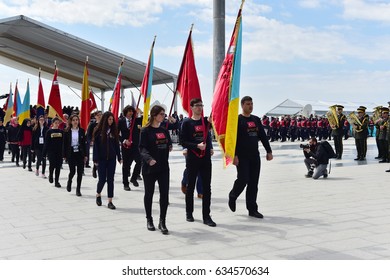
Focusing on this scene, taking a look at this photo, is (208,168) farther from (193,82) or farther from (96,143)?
(96,143)

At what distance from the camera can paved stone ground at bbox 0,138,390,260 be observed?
5.20 m

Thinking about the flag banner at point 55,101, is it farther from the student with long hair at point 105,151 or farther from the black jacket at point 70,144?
the student with long hair at point 105,151

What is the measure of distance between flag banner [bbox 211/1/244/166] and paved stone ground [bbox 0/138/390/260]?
1.16 meters

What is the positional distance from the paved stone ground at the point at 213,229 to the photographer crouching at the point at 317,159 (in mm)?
763

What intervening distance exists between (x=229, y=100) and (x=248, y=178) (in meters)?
1.20

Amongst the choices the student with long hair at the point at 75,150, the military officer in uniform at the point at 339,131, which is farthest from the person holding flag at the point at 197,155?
the military officer in uniform at the point at 339,131

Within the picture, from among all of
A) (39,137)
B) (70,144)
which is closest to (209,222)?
(70,144)

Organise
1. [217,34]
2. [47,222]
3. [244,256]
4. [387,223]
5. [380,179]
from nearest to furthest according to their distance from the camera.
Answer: [244,256]
[387,223]
[47,222]
[380,179]
[217,34]

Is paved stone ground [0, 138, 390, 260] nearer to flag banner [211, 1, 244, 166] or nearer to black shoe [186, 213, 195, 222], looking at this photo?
black shoe [186, 213, 195, 222]

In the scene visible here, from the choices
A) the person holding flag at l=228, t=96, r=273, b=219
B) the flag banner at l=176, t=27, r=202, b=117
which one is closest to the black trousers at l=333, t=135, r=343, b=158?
Result: the flag banner at l=176, t=27, r=202, b=117

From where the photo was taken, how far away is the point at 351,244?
17.7ft

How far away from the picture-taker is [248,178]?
277 inches

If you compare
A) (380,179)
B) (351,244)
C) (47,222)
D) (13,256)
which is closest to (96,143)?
(47,222)

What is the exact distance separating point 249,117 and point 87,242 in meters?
3.01
